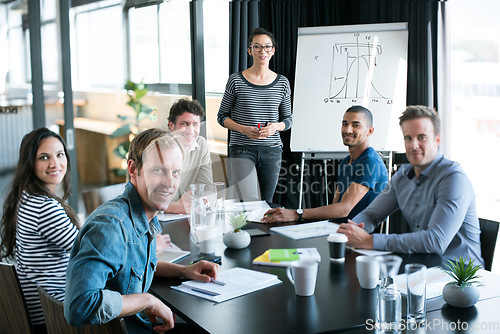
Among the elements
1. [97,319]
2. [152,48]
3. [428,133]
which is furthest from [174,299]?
[152,48]

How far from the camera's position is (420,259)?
176 centimetres

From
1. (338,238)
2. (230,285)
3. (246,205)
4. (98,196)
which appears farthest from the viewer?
(98,196)

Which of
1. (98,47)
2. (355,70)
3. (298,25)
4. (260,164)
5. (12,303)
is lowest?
(12,303)

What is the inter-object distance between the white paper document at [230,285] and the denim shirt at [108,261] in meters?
0.16

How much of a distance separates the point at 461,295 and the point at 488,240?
2.57 feet

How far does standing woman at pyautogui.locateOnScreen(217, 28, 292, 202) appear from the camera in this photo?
148 inches

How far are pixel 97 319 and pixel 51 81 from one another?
3.30 m

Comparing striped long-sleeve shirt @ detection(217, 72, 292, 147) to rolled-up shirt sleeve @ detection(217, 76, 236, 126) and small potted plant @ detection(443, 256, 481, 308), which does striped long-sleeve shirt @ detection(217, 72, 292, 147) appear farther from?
small potted plant @ detection(443, 256, 481, 308)

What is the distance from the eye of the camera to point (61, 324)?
4.18 feet

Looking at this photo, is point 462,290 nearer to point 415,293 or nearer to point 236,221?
point 415,293

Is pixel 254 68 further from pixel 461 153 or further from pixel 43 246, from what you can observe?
pixel 43 246

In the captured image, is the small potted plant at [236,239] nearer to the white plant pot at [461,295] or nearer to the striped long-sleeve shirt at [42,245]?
the striped long-sleeve shirt at [42,245]

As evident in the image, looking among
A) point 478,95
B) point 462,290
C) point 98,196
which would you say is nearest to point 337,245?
point 462,290

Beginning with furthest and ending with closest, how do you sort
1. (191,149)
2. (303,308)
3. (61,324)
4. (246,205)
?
1. (246,205)
2. (191,149)
3. (303,308)
4. (61,324)
